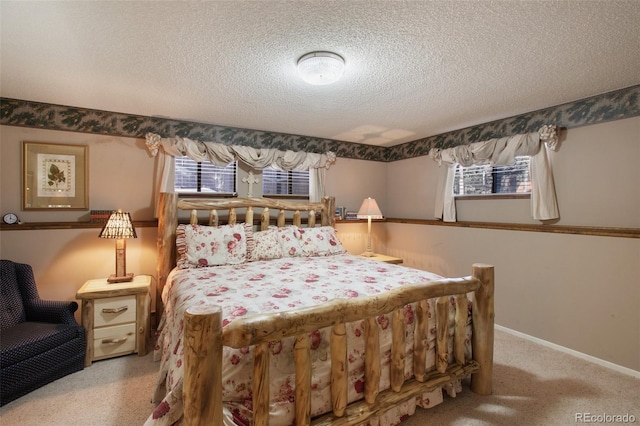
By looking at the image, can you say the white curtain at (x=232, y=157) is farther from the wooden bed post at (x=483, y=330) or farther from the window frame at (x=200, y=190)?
the wooden bed post at (x=483, y=330)

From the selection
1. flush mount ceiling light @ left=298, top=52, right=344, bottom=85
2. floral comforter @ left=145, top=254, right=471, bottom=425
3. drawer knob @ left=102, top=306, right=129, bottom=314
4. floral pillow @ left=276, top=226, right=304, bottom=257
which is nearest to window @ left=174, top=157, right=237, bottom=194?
floral pillow @ left=276, top=226, right=304, bottom=257

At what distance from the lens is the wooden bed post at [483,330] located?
1.99 meters

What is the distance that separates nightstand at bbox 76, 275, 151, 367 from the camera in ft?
7.86

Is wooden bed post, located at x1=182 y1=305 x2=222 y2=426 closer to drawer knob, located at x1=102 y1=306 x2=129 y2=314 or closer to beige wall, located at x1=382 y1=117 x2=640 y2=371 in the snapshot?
drawer knob, located at x1=102 y1=306 x2=129 y2=314

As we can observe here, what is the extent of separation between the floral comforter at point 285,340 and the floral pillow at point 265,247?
225 millimetres

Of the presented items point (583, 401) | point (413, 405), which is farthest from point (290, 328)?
point (583, 401)

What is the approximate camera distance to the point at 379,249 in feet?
15.2

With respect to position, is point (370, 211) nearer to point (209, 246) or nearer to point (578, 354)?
point (209, 246)

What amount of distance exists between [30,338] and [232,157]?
2.27 m

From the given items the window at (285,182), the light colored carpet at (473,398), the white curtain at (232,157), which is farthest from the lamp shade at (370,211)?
the light colored carpet at (473,398)

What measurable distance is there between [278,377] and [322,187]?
2923 millimetres

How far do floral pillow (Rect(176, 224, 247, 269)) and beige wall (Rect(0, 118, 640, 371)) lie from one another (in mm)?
640

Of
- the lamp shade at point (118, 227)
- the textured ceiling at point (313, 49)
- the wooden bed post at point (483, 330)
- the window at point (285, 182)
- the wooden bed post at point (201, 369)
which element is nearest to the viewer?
the wooden bed post at point (201, 369)

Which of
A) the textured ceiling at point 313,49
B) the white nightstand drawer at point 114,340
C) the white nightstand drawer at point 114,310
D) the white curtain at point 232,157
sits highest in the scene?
the textured ceiling at point 313,49
